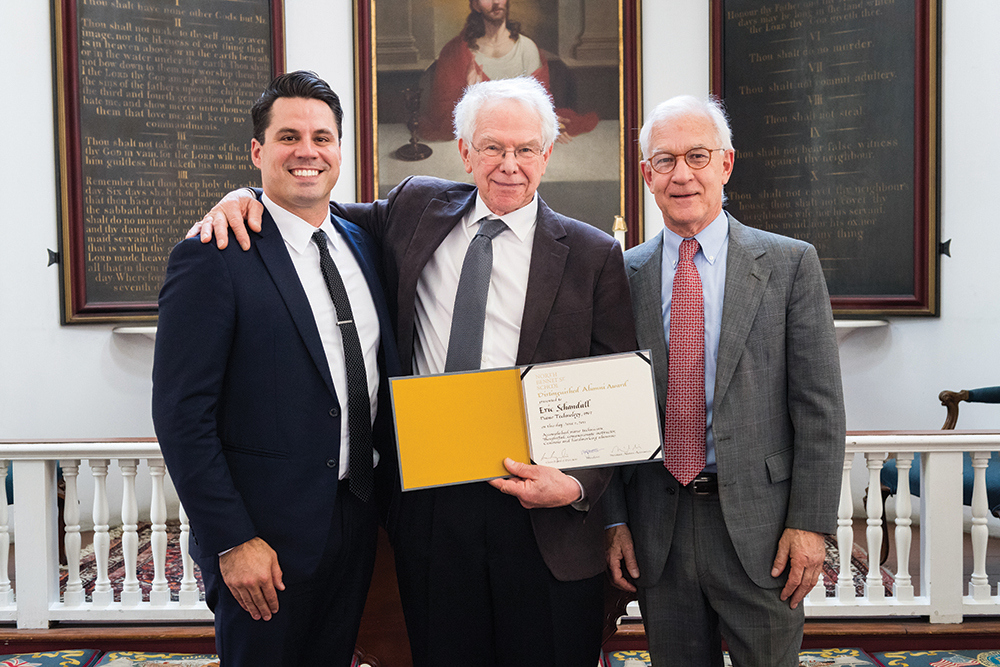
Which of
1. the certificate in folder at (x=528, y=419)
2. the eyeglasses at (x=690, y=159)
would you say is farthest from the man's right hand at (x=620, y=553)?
the eyeglasses at (x=690, y=159)

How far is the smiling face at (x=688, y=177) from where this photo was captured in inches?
67.1

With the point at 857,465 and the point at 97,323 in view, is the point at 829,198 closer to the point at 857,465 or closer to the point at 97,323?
the point at 857,465

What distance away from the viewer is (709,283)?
67.9 inches

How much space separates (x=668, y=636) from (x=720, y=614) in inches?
5.1

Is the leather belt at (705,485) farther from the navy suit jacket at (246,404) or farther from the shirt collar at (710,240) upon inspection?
the navy suit jacket at (246,404)

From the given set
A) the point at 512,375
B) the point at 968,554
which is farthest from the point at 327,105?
the point at 968,554

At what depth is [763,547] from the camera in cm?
162

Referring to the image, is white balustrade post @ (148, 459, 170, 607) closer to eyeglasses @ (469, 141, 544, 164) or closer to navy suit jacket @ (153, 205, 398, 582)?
navy suit jacket @ (153, 205, 398, 582)

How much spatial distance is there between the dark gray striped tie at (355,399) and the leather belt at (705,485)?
73 cm

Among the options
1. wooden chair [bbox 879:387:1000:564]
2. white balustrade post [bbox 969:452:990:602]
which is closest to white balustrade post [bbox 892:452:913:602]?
white balustrade post [bbox 969:452:990:602]

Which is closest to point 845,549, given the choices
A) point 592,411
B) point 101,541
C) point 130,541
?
point 592,411

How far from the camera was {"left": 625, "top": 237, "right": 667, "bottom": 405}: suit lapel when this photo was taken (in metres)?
1.70

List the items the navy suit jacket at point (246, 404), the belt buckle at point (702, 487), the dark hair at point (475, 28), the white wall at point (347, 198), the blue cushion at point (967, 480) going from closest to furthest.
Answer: the navy suit jacket at point (246, 404)
the belt buckle at point (702, 487)
the blue cushion at point (967, 480)
the white wall at point (347, 198)
the dark hair at point (475, 28)
